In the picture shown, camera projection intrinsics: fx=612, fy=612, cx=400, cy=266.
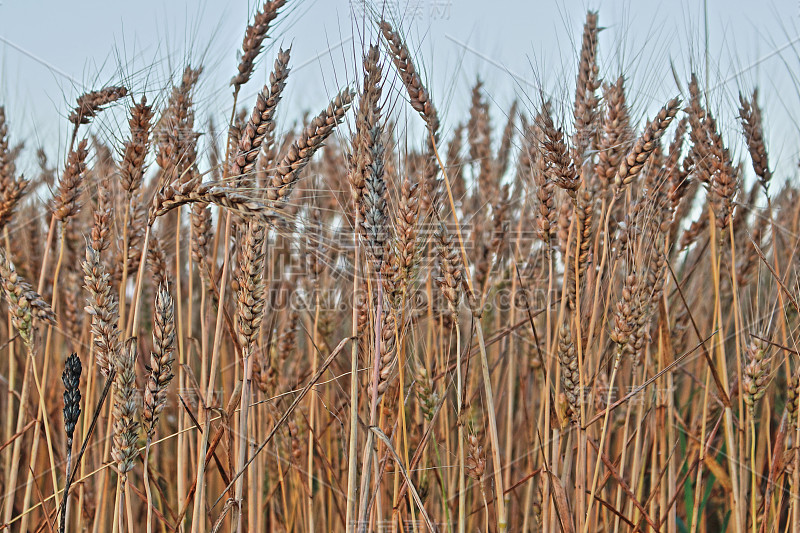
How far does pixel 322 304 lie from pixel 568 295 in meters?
0.85

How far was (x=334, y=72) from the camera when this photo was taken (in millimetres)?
1571

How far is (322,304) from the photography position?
2.14 metres

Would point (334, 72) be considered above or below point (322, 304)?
above

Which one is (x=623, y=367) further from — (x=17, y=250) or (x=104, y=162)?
(x=17, y=250)

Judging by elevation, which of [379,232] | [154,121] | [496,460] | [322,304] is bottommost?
[496,460]

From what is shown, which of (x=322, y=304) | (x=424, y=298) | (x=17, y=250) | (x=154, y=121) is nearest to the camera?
(x=154, y=121)

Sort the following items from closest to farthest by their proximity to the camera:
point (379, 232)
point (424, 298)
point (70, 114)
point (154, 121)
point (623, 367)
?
point (379, 232) → point (154, 121) → point (70, 114) → point (424, 298) → point (623, 367)

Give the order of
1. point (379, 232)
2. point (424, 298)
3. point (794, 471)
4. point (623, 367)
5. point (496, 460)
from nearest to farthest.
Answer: point (379, 232), point (496, 460), point (794, 471), point (424, 298), point (623, 367)

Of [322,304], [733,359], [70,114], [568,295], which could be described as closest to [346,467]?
[322,304]

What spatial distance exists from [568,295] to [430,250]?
45 cm

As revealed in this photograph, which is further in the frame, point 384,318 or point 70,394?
point 384,318

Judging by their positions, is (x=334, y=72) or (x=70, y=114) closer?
(x=334, y=72)

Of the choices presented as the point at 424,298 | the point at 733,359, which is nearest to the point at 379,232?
the point at 424,298

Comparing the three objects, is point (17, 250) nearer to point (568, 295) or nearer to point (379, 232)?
point (379, 232)
